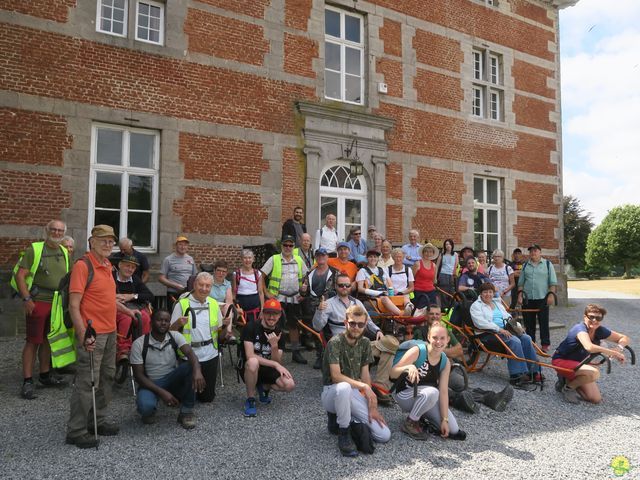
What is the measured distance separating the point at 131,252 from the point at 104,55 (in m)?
3.93

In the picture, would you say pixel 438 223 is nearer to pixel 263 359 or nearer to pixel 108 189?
pixel 108 189

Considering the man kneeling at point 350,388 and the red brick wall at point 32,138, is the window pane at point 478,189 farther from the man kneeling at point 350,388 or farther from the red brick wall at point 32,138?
the red brick wall at point 32,138

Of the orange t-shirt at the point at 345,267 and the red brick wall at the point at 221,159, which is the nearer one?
the orange t-shirt at the point at 345,267

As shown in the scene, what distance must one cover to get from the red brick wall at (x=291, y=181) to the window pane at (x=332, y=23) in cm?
316

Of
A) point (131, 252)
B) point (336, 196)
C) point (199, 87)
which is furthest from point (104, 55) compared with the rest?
point (336, 196)

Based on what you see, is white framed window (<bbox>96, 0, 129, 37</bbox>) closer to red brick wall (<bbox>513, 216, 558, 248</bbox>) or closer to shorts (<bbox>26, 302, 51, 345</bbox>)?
shorts (<bbox>26, 302, 51, 345</bbox>)

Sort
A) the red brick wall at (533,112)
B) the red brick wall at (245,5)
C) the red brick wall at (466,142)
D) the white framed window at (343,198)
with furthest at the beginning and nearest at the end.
→ 1. the red brick wall at (533,112)
2. the red brick wall at (466,142)
3. the white framed window at (343,198)
4. the red brick wall at (245,5)

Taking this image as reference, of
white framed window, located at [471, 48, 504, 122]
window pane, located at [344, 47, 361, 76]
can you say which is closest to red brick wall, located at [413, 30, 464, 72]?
white framed window, located at [471, 48, 504, 122]

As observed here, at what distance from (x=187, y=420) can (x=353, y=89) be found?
8816mm

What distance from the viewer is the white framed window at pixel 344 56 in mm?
10789

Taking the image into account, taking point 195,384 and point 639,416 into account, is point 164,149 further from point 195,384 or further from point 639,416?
point 639,416

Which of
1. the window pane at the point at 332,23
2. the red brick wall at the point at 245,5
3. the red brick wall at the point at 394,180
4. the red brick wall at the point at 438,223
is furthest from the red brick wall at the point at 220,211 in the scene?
the window pane at the point at 332,23

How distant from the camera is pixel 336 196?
10633 mm

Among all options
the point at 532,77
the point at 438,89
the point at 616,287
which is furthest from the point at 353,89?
the point at 616,287
